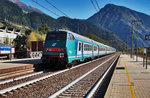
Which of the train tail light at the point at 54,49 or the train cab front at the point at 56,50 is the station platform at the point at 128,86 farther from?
the train tail light at the point at 54,49

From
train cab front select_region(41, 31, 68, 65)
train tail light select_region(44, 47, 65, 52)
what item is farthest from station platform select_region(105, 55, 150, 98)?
train tail light select_region(44, 47, 65, 52)

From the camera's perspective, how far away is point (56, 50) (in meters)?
13.5

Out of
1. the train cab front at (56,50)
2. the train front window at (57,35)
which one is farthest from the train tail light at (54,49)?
the train front window at (57,35)

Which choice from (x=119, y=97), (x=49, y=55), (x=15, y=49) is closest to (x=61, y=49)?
(x=49, y=55)

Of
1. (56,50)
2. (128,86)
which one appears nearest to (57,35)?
(56,50)

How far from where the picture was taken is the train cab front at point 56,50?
13.3m

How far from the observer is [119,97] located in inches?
225

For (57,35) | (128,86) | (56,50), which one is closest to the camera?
(128,86)

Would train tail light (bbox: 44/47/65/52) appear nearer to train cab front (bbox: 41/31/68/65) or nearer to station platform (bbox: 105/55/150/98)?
train cab front (bbox: 41/31/68/65)

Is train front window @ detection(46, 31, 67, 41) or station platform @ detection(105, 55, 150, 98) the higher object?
train front window @ detection(46, 31, 67, 41)

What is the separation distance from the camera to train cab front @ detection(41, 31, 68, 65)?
43.6 ft

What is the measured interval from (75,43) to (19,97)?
32.0 feet

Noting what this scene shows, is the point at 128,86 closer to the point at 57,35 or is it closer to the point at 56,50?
the point at 56,50

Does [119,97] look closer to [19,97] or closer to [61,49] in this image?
[19,97]
